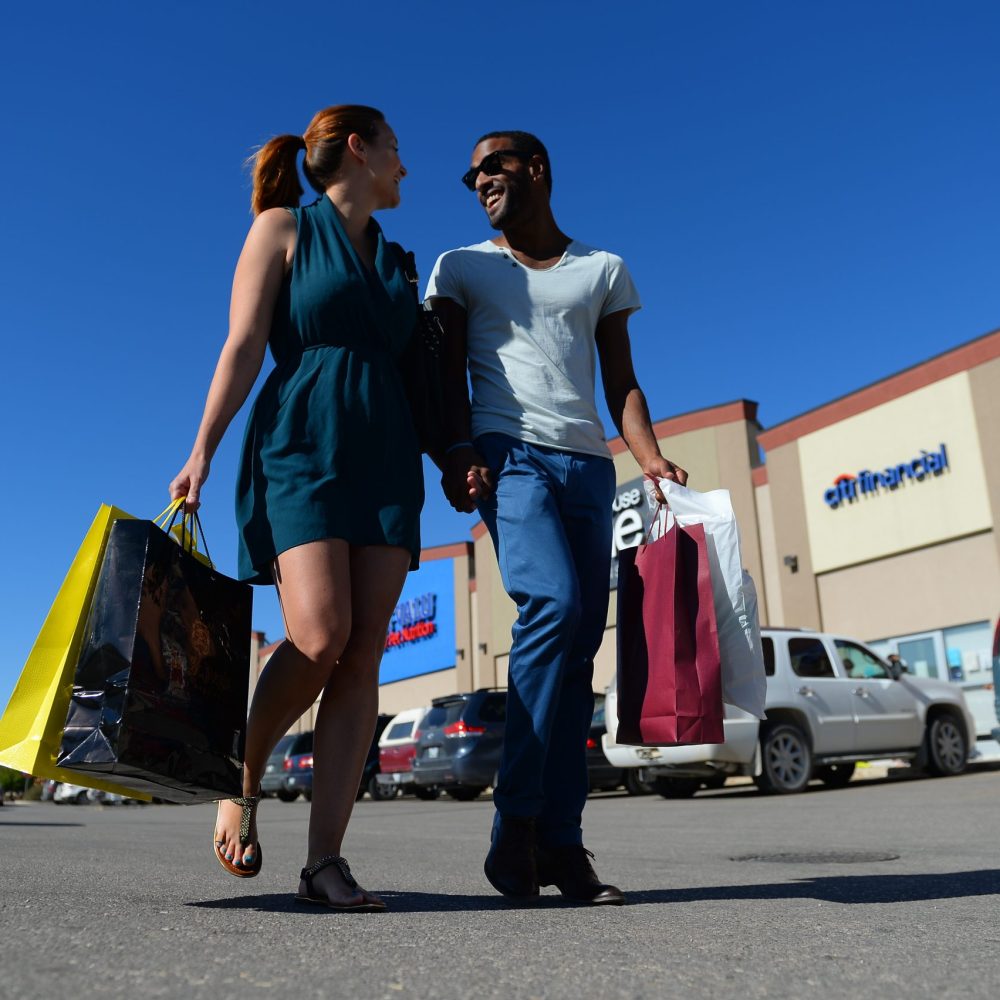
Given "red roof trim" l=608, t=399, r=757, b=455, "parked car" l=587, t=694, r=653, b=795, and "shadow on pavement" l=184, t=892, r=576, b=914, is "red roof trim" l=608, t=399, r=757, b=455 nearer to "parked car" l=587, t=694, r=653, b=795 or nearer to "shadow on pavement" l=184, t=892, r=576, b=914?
"parked car" l=587, t=694, r=653, b=795

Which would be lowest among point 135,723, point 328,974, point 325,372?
point 328,974

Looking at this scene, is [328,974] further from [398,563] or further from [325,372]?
[325,372]

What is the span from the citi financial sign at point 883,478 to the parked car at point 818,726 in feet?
32.1

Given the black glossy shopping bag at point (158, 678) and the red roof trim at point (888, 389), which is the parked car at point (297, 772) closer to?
the red roof trim at point (888, 389)

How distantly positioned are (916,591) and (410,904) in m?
21.9

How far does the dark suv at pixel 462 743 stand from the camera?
16297mm

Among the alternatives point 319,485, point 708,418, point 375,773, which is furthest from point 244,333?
point 708,418

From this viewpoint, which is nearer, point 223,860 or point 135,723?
point 135,723

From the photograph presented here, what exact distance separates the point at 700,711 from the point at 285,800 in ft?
75.2

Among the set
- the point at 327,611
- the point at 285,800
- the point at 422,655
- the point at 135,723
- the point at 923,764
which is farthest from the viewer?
the point at 422,655

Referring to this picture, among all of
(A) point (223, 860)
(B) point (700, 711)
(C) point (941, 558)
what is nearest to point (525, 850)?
(B) point (700, 711)

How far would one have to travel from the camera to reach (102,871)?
4.15 meters

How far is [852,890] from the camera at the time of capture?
11.0 feet

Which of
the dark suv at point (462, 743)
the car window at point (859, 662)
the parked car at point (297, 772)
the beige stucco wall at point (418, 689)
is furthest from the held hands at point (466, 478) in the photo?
the beige stucco wall at point (418, 689)
